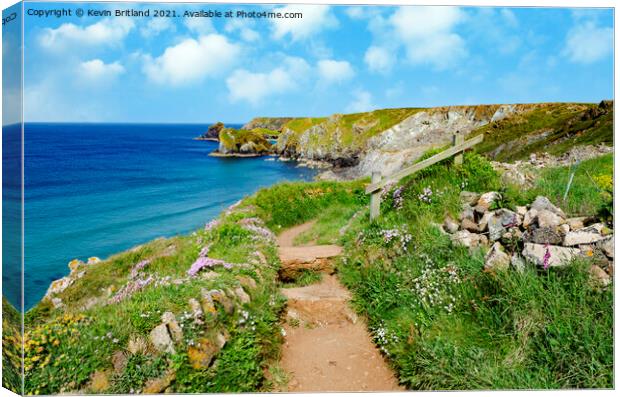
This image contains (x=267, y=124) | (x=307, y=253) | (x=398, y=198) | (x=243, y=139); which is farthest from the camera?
(x=267, y=124)

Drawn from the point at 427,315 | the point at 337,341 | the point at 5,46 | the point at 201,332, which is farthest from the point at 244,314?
the point at 5,46

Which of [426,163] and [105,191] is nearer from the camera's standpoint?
[426,163]

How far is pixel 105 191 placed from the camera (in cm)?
1272

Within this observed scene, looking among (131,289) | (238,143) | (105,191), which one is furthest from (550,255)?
(238,143)

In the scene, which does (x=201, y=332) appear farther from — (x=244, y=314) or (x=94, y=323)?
(x=94, y=323)

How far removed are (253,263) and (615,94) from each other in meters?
5.81

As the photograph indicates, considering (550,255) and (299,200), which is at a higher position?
(550,255)

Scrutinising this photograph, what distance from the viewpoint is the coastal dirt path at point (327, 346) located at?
6129 mm

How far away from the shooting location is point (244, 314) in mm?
6438

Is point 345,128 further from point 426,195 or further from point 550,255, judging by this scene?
point 550,255

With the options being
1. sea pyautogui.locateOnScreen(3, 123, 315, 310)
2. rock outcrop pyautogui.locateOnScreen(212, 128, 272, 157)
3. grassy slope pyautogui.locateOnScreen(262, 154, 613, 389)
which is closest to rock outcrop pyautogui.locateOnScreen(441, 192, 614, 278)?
grassy slope pyautogui.locateOnScreen(262, 154, 613, 389)

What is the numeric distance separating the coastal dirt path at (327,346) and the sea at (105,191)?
11.3 feet

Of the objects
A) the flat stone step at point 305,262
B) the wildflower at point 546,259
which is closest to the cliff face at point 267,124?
the flat stone step at point 305,262

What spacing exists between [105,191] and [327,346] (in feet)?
27.5
